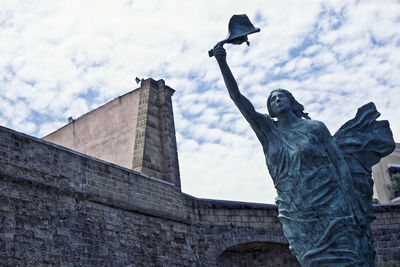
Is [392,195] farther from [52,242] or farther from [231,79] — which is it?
[231,79]

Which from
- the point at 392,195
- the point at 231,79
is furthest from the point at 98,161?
Answer: the point at 392,195

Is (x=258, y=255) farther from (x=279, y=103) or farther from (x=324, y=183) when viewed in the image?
(x=324, y=183)

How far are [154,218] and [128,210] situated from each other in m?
0.81

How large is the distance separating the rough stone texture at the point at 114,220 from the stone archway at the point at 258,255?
26 millimetres

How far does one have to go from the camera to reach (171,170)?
13414 mm

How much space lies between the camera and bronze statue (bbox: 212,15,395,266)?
9.87ft

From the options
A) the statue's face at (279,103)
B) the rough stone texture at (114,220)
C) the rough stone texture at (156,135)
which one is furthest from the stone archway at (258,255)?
the statue's face at (279,103)

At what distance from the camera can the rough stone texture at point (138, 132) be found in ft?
44.2

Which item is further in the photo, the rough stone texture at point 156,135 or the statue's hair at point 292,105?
the rough stone texture at point 156,135

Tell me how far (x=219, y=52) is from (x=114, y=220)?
25.5ft

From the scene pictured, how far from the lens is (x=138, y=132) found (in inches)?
545

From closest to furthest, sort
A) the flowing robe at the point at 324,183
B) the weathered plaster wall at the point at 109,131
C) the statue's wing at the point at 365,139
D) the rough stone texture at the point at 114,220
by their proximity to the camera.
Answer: the flowing robe at the point at 324,183 < the statue's wing at the point at 365,139 < the rough stone texture at the point at 114,220 < the weathered plaster wall at the point at 109,131

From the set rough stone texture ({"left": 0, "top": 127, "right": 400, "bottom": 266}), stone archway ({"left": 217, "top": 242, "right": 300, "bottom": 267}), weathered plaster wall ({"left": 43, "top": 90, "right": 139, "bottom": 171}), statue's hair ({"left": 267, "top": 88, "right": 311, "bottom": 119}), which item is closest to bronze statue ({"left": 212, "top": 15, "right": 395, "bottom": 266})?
statue's hair ({"left": 267, "top": 88, "right": 311, "bottom": 119})

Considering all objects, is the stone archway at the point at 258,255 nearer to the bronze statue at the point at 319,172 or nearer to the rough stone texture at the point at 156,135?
the rough stone texture at the point at 156,135
